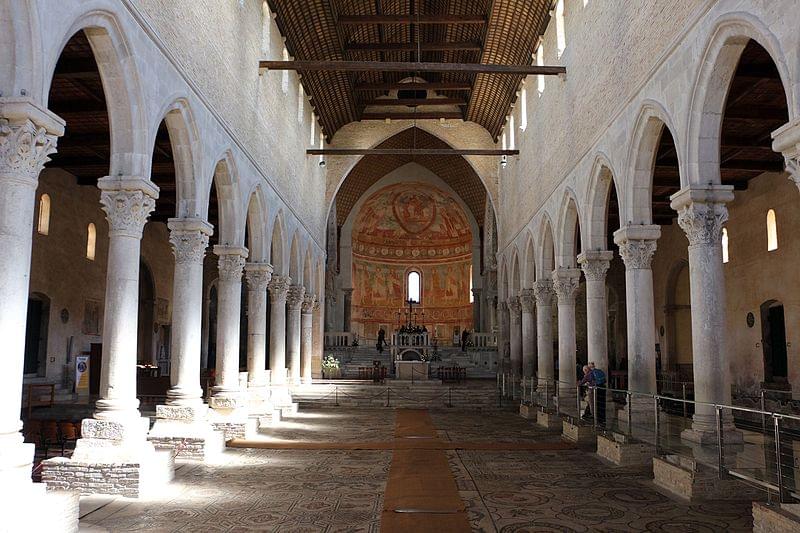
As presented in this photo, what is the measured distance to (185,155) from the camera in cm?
1407

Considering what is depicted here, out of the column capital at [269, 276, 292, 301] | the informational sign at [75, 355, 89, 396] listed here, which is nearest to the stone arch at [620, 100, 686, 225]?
the column capital at [269, 276, 292, 301]

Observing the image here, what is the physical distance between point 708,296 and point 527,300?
54.2 feet

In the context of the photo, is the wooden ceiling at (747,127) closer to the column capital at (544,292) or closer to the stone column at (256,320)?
the column capital at (544,292)

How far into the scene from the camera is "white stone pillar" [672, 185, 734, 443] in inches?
439

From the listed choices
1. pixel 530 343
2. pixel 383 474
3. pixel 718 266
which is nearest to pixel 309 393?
pixel 530 343

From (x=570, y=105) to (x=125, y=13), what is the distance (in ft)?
41.6

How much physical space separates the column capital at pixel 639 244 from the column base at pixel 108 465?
9.83m

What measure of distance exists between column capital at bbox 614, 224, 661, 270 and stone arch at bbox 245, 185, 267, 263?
10.5m

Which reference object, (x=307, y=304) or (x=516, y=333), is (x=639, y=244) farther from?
(x=307, y=304)

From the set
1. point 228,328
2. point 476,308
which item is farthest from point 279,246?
point 476,308

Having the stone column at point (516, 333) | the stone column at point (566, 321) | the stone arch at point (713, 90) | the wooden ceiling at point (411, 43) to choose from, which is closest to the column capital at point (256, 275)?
the wooden ceiling at point (411, 43)

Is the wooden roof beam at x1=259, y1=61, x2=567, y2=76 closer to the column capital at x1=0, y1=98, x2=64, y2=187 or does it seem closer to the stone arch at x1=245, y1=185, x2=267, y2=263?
the stone arch at x1=245, y1=185, x2=267, y2=263

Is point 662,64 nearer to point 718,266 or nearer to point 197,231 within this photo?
point 718,266

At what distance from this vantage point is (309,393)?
2622 cm
